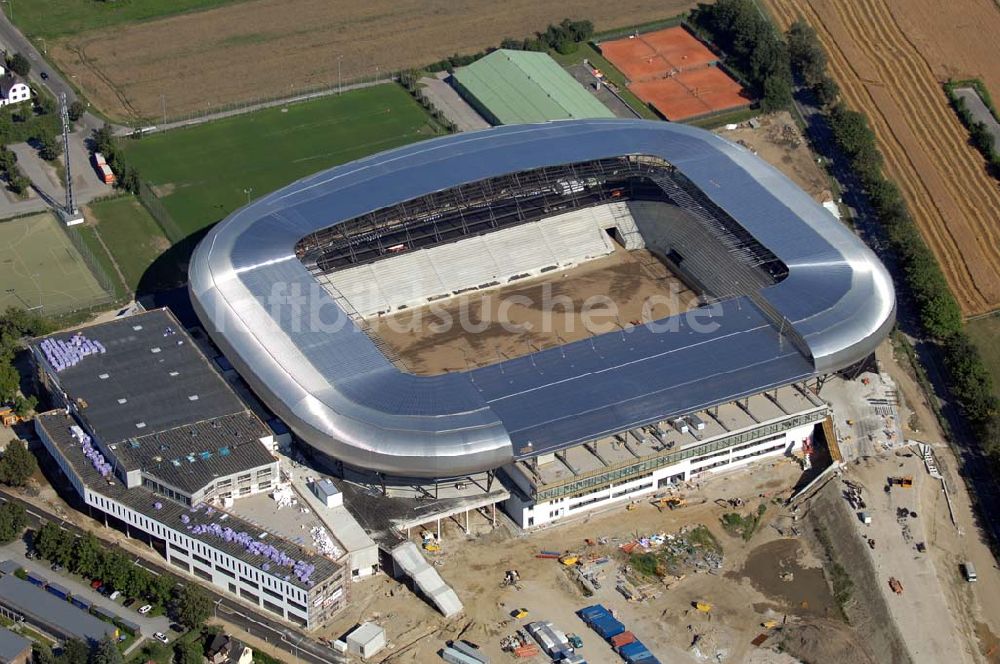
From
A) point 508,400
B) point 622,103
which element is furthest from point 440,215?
point 622,103

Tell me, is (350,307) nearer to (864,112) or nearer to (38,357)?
(38,357)

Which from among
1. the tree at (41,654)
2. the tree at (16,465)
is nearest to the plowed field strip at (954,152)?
the tree at (16,465)

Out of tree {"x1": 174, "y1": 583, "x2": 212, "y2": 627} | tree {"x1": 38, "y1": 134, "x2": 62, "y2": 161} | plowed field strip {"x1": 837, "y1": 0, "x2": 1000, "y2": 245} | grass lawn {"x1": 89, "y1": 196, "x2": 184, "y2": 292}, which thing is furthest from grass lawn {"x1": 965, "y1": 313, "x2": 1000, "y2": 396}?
tree {"x1": 38, "y1": 134, "x2": 62, "y2": 161}

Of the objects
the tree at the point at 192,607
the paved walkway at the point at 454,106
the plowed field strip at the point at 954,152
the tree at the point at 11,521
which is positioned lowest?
the plowed field strip at the point at 954,152

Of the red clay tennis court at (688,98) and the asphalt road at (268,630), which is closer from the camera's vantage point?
the asphalt road at (268,630)

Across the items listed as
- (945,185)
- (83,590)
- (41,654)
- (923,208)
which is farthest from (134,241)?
(945,185)

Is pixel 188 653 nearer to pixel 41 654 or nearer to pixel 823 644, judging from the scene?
pixel 41 654

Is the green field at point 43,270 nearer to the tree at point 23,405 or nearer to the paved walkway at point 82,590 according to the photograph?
the tree at point 23,405
